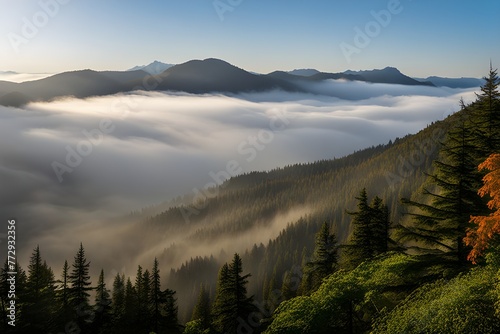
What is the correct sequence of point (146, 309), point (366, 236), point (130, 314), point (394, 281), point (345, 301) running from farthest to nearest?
1. point (130, 314)
2. point (146, 309)
3. point (366, 236)
4. point (394, 281)
5. point (345, 301)

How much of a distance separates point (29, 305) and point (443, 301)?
40.4 meters

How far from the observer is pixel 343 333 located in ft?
63.7

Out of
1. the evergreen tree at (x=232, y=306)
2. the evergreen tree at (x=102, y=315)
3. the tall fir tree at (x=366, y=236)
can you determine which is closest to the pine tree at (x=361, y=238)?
the tall fir tree at (x=366, y=236)

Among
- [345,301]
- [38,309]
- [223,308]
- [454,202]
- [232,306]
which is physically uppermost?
[454,202]

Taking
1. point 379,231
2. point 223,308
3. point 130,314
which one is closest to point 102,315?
point 130,314

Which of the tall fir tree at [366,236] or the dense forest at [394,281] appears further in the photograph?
the tall fir tree at [366,236]

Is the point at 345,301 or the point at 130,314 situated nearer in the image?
the point at 345,301

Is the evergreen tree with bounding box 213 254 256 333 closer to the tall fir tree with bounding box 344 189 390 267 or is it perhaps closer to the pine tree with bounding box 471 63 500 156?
the tall fir tree with bounding box 344 189 390 267

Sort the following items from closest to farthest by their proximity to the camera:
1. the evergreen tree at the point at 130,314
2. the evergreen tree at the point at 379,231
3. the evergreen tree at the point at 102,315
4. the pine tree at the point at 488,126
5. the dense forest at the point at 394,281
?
the dense forest at the point at 394,281 → the pine tree at the point at 488,126 → the evergreen tree at the point at 379,231 → the evergreen tree at the point at 102,315 → the evergreen tree at the point at 130,314

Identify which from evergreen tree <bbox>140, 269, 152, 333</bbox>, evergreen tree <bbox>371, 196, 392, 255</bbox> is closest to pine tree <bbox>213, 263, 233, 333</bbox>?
evergreen tree <bbox>140, 269, 152, 333</bbox>

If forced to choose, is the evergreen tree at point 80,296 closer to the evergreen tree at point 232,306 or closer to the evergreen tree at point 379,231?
the evergreen tree at point 232,306

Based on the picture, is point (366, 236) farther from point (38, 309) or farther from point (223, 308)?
point (38, 309)

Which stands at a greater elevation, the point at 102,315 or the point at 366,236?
the point at 366,236

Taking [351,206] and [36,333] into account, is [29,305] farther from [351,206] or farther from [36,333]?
[351,206]
